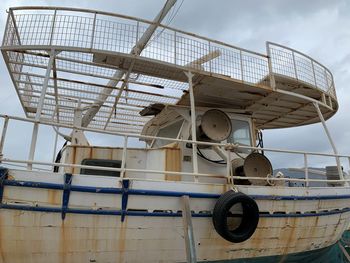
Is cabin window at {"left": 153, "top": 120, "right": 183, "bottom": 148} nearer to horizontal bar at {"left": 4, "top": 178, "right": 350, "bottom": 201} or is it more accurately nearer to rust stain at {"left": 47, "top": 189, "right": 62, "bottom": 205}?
horizontal bar at {"left": 4, "top": 178, "right": 350, "bottom": 201}

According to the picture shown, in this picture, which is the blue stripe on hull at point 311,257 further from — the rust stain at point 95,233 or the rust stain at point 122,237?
the rust stain at point 95,233

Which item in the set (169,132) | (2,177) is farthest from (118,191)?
(169,132)

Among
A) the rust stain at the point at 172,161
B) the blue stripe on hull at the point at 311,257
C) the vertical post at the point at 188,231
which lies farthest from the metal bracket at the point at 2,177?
the blue stripe on hull at the point at 311,257

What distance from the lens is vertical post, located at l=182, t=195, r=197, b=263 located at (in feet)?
15.1

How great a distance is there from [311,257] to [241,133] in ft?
10.9

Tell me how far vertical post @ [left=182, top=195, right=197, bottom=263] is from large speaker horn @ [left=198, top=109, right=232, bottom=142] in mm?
2048

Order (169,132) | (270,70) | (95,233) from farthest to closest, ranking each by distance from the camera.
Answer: (169,132), (270,70), (95,233)

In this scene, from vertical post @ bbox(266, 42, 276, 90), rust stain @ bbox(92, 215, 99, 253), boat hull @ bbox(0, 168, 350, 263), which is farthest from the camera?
vertical post @ bbox(266, 42, 276, 90)

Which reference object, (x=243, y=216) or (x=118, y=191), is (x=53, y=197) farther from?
(x=243, y=216)

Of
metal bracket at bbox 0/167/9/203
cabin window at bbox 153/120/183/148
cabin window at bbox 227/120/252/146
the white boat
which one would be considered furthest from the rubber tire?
metal bracket at bbox 0/167/9/203

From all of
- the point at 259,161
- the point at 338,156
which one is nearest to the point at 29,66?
the point at 259,161

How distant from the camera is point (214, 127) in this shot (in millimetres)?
6879

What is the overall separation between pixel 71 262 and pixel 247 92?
5.15m

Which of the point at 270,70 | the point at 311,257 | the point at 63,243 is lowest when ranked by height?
the point at 311,257
